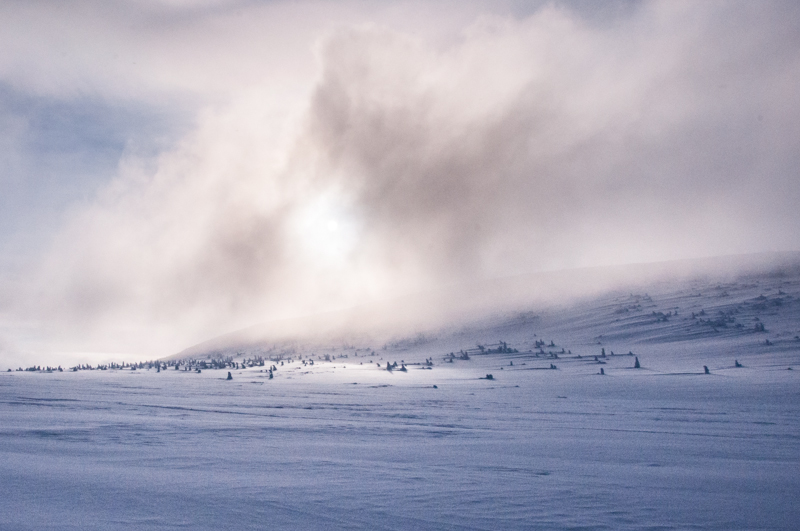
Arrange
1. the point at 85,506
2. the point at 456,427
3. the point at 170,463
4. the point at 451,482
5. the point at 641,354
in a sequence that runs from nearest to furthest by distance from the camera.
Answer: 1. the point at 85,506
2. the point at 451,482
3. the point at 170,463
4. the point at 456,427
5. the point at 641,354

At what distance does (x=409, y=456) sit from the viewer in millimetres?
3412

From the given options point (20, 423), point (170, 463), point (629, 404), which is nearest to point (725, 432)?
point (629, 404)

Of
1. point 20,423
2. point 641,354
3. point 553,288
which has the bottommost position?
point 641,354

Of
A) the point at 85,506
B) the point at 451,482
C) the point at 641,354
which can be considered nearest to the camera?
the point at 85,506

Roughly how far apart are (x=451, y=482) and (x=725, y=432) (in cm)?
296

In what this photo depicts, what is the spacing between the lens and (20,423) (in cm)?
451

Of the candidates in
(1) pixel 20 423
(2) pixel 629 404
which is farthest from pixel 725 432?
(1) pixel 20 423

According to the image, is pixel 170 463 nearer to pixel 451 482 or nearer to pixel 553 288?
pixel 451 482

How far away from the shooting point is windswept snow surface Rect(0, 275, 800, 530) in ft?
7.30

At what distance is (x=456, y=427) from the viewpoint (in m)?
4.62

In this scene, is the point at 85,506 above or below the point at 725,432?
above

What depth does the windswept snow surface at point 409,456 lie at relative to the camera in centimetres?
223

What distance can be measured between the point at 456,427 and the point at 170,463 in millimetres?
2526

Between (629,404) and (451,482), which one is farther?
(629,404)
